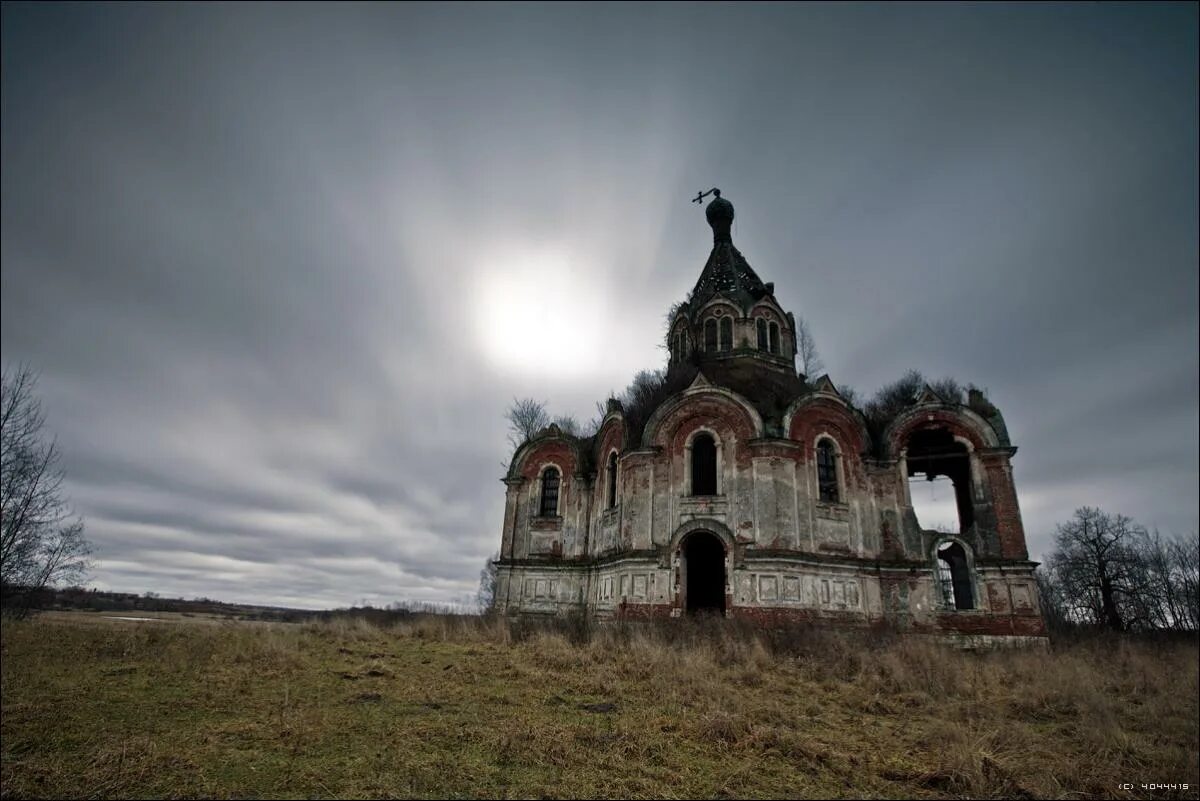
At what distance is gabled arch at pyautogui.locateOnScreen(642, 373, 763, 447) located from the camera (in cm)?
2034

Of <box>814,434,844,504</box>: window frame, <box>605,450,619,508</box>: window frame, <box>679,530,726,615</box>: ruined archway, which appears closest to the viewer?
<box>814,434,844,504</box>: window frame

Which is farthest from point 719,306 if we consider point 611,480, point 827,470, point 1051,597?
point 1051,597

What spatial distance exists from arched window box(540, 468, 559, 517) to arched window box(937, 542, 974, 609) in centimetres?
1416

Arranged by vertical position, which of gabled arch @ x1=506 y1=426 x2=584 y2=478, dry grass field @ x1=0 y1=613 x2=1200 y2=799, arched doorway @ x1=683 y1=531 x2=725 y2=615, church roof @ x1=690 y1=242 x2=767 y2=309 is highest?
church roof @ x1=690 y1=242 x2=767 y2=309

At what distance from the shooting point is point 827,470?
819 inches

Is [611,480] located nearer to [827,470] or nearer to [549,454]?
[549,454]

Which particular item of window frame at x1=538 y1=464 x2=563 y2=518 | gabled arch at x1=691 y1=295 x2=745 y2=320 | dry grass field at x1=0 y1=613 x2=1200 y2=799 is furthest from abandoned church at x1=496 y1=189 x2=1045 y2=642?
dry grass field at x1=0 y1=613 x2=1200 y2=799

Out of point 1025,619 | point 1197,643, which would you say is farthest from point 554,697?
point 1197,643

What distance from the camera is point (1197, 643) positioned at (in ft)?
76.9

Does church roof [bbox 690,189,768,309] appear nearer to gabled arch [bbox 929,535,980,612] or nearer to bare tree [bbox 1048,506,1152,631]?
gabled arch [bbox 929,535,980,612]

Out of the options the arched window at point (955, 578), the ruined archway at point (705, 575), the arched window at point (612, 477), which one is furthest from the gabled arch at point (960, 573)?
the arched window at point (612, 477)

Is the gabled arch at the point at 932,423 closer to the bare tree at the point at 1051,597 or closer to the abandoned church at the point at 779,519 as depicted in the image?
the abandoned church at the point at 779,519

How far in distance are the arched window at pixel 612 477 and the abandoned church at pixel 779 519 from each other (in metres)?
0.05

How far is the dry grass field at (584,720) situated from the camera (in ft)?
19.9
